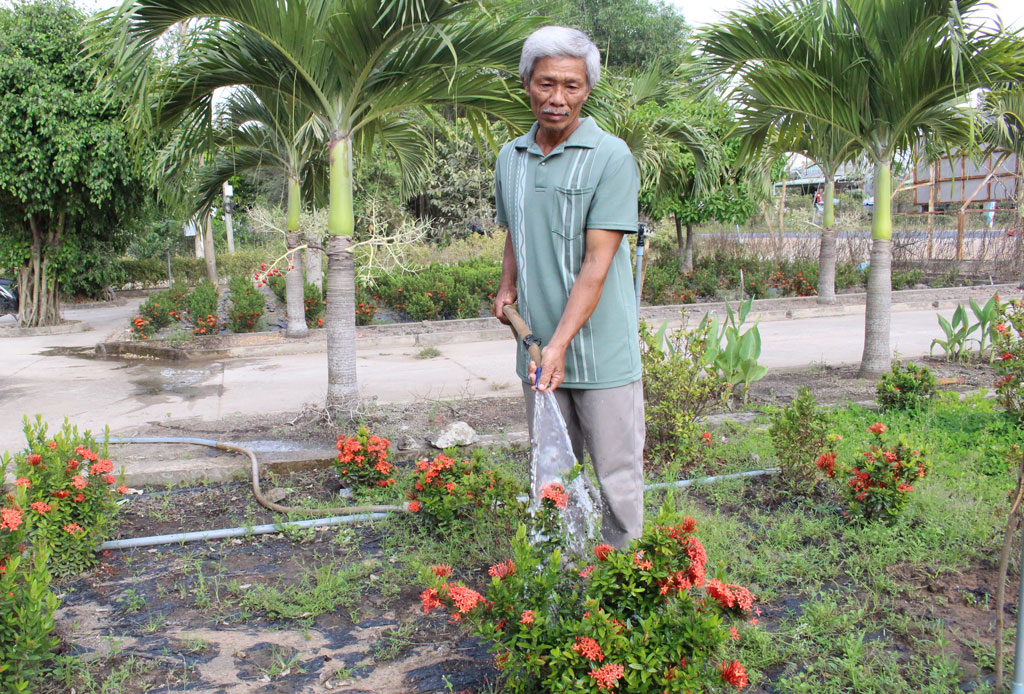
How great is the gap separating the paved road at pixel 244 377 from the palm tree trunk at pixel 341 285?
47.1 inches

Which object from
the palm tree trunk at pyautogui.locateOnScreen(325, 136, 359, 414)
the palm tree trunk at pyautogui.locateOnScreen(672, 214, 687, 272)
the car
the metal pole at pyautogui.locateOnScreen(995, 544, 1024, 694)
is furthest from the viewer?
the car

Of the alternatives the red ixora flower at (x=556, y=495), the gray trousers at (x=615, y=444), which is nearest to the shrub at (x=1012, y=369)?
the gray trousers at (x=615, y=444)

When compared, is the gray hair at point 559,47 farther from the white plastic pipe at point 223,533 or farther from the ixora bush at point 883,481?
the white plastic pipe at point 223,533

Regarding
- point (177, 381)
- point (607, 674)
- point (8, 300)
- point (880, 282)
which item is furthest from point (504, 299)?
point (8, 300)

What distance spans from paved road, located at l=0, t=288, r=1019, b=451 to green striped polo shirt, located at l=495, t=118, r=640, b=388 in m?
4.39

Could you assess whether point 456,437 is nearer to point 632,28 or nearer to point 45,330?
point 45,330

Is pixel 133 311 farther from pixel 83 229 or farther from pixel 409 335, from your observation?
pixel 409 335

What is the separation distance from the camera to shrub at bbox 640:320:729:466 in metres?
4.27

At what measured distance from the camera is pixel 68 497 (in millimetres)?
3166

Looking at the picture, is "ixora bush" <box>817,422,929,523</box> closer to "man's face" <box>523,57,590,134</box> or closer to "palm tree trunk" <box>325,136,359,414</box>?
"man's face" <box>523,57,590,134</box>

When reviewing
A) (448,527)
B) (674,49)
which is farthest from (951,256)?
(448,527)

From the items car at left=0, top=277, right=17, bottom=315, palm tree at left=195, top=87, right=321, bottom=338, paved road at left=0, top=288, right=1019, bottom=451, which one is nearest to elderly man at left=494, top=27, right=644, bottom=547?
paved road at left=0, top=288, right=1019, bottom=451

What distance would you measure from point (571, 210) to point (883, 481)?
6.50ft

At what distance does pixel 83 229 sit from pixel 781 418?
12956 millimetres
